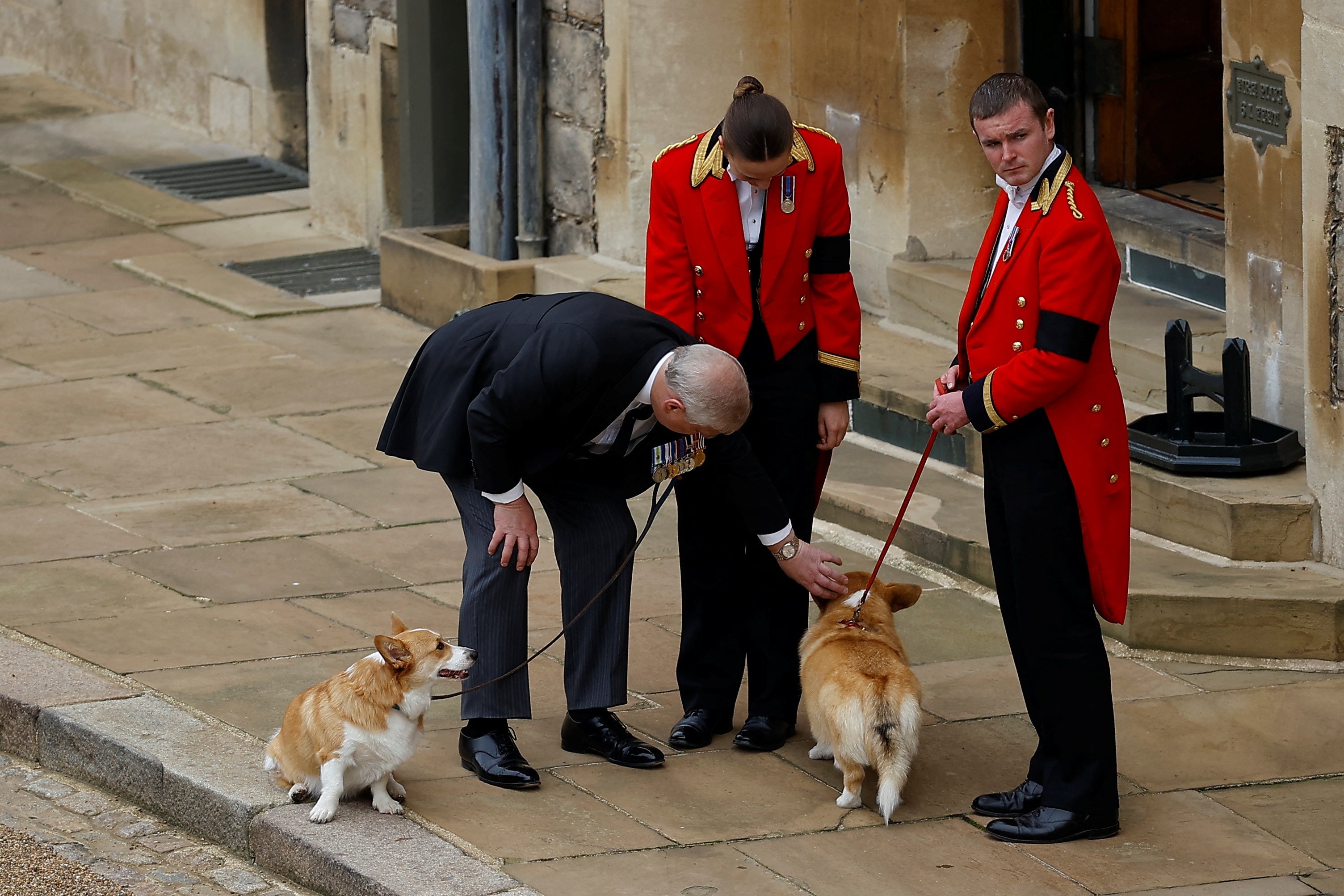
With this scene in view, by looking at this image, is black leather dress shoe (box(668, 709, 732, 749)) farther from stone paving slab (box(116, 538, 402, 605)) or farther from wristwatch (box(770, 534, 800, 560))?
stone paving slab (box(116, 538, 402, 605))

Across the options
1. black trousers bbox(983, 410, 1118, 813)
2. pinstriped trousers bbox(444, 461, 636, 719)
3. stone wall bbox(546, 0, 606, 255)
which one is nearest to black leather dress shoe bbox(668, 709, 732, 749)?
pinstriped trousers bbox(444, 461, 636, 719)

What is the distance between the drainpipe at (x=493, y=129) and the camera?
32.9ft

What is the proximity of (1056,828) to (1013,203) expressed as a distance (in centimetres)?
150

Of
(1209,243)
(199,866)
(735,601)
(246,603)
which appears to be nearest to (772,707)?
(735,601)

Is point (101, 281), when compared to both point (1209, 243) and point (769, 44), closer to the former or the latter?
point (769, 44)

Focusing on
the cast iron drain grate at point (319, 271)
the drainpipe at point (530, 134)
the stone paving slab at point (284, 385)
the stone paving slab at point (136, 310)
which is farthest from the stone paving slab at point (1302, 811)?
the cast iron drain grate at point (319, 271)

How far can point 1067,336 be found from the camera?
457 centimetres

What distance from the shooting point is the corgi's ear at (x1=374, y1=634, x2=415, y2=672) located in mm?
4758

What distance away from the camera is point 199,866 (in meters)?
4.90

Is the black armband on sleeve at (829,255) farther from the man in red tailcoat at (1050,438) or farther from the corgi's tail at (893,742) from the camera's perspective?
the corgi's tail at (893,742)

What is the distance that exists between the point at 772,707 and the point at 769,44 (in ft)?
15.6

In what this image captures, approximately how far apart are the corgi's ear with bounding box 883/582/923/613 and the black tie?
81 cm

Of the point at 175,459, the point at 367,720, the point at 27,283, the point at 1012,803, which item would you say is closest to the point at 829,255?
the point at 1012,803

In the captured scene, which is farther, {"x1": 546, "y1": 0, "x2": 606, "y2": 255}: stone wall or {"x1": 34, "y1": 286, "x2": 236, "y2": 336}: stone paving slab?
{"x1": 34, "y1": 286, "x2": 236, "y2": 336}: stone paving slab
